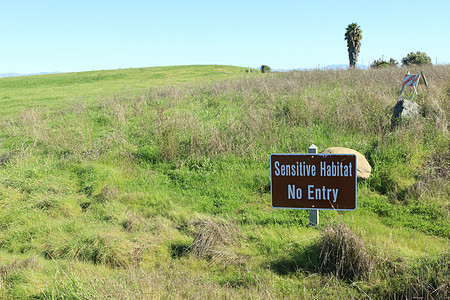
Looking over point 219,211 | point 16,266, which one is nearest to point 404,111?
point 219,211

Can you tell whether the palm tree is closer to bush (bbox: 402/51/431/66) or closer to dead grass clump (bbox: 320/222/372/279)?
bush (bbox: 402/51/431/66)

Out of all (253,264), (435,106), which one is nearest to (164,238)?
(253,264)

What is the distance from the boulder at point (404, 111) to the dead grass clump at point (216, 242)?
5.24m

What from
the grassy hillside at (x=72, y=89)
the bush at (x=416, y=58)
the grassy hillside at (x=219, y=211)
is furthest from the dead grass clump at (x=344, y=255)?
the bush at (x=416, y=58)

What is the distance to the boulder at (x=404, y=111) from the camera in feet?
25.0

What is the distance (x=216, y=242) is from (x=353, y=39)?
123 ft

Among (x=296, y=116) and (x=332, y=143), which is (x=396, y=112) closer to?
(x=332, y=143)

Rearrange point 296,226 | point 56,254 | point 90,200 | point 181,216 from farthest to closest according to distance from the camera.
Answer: point 90,200 < point 181,216 < point 296,226 < point 56,254

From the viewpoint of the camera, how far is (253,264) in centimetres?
385

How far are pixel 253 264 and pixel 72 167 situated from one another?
5.61 meters

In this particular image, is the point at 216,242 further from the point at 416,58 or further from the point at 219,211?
the point at 416,58

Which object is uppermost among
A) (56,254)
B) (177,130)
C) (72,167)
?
(177,130)

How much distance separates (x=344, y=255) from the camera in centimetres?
346

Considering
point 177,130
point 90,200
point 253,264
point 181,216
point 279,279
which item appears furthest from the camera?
point 177,130
